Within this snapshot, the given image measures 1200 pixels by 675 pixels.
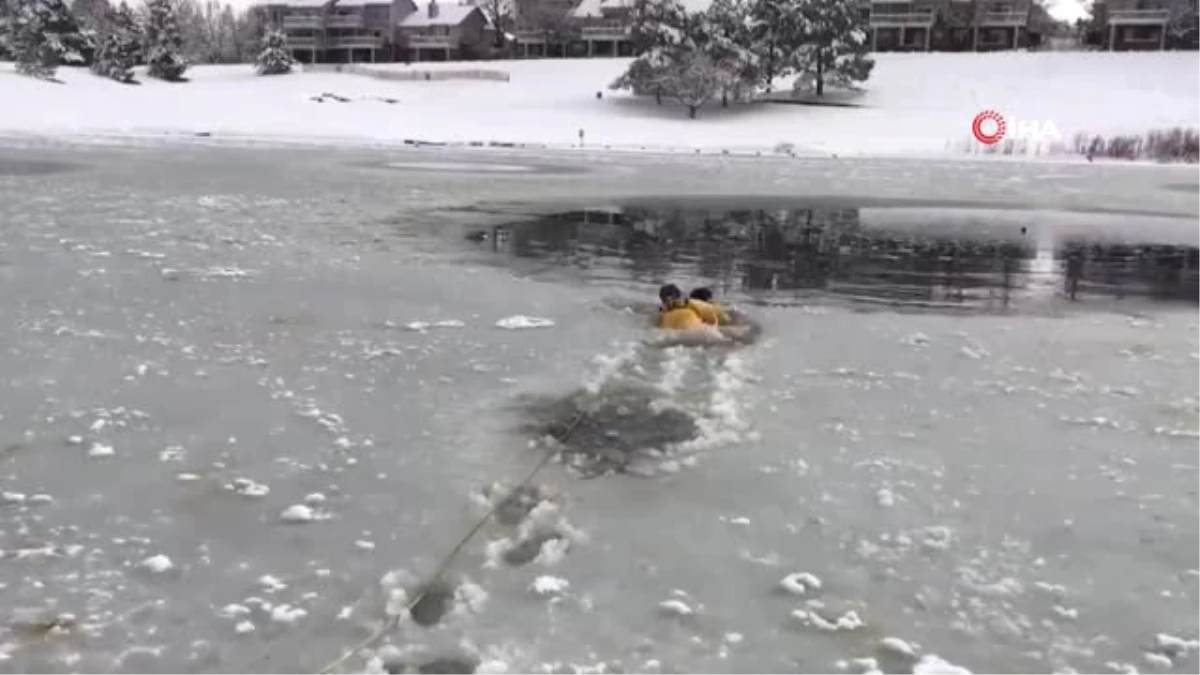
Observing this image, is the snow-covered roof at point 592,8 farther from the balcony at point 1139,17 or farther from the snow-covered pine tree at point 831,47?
the balcony at point 1139,17

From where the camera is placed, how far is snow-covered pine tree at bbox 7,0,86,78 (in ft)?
222

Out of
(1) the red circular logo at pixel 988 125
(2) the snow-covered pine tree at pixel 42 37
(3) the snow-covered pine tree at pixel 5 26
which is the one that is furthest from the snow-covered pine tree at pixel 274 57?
(1) the red circular logo at pixel 988 125

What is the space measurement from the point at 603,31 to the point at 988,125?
147ft

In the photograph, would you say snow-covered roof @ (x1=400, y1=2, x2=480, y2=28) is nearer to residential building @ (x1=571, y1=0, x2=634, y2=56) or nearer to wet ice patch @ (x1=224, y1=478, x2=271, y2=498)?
residential building @ (x1=571, y1=0, x2=634, y2=56)

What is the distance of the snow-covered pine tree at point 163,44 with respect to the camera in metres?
74.4

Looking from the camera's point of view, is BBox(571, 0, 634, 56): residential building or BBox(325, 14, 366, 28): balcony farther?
BBox(325, 14, 366, 28): balcony

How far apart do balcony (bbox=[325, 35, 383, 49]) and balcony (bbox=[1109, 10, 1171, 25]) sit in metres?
59.9

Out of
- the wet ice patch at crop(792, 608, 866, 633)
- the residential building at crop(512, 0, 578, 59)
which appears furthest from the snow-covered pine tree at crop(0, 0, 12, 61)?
the wet ice patch at crop(792, 608, 866, 633)

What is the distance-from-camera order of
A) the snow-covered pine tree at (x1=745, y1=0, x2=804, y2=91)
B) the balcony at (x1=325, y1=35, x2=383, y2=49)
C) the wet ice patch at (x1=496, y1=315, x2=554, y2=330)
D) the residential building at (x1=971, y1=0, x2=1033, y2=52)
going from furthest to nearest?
the balcony at (x1=325, y1=35, x2=383, y2=49) < the residential building at (x1=971, y1=0, x2=1033, y2=52) < the snow-covered pine tree at (x1=745, y1=0, x2=804, y2=91) < the wet ice patch at (x1=496, y1=315, x2=554, y2=330)

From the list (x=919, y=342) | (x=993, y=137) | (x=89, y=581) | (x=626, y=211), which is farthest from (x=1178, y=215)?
(x=993, y=137)

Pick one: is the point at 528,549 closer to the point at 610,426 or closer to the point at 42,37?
the point at 610,426

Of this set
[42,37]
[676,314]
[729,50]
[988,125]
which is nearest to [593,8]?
[729,50]

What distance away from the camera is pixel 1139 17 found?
263 ft

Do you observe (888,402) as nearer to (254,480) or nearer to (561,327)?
(561,327)
